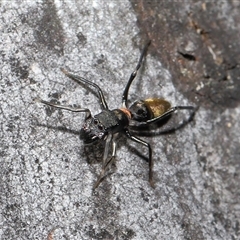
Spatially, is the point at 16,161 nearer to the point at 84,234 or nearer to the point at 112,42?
the point at 84,234

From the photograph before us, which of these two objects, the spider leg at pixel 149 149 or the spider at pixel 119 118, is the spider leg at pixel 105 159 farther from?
the spider leg at pixel 149 149

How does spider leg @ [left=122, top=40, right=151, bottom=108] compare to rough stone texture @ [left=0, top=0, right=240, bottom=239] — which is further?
spider leg @ [left=122, top=40, right=151, bottom=108]

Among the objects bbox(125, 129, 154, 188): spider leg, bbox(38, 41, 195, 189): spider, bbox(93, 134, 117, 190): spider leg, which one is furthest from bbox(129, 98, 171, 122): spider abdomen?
bbox(93, 134, 117, 190): spider leg

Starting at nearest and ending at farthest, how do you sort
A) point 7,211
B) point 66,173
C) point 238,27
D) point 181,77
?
1. point 7,211
2. point 66,173
3. point 181,77
4. point 238,27

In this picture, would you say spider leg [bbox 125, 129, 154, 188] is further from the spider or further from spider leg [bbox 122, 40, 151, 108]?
spider leg [bbox 122, 40, 151, 108]

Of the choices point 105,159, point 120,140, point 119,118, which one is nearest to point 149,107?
point 119,118

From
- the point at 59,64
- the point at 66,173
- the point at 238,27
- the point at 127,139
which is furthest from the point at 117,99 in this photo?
the point at 238,27
